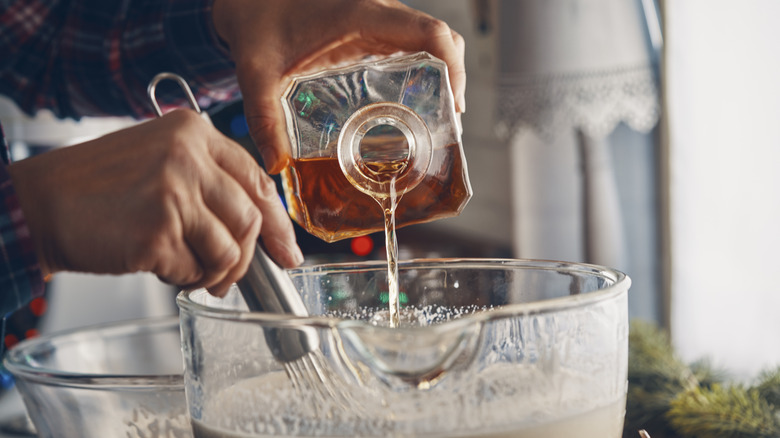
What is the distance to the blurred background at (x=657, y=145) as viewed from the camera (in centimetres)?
136

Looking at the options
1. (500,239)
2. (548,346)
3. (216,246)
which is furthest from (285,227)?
(500,239)

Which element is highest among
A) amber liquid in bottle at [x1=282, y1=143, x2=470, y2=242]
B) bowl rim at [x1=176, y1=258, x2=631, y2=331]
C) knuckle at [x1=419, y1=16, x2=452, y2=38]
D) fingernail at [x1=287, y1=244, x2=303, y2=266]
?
knuckle at [x1=419, y1=16, x2=452, y2=38]

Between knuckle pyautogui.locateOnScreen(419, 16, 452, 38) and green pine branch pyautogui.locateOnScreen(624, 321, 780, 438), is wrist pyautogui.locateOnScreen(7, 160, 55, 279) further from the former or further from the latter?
green pine branch pyautogui.locateOnScreen(624, 321, 780, 438)

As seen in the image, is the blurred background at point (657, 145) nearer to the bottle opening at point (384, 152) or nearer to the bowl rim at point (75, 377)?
the bowl rim at point (75, 377)

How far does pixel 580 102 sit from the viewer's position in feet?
5.43

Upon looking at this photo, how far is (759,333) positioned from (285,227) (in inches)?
53.2

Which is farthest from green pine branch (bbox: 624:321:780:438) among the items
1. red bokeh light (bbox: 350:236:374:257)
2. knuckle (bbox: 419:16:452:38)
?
red bokeh light (bbox: 350:236:374:257)

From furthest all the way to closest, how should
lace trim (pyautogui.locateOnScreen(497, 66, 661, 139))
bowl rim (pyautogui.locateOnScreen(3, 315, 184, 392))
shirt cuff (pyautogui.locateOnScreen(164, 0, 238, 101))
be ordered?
1. lace trim (pyautogui.locateOnScreen(497, 66, 661, 139))
2. shirt cuff (pyautogui.locateOnScreen(164, 0, 238, 101))
3. bowl rim (pyautogui.locateOnScreen(3, 315, 184, 392))

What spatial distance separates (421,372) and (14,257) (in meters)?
0.25

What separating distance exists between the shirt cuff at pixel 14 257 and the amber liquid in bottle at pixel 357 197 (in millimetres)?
155

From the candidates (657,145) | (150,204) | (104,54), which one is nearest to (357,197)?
(150,204)

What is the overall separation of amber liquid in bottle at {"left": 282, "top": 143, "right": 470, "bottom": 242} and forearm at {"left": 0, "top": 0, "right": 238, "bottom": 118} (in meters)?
0.27

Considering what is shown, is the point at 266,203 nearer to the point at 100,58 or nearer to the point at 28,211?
the point at 28,211

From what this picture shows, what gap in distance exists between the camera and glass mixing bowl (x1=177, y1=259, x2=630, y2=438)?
0.27 metres
